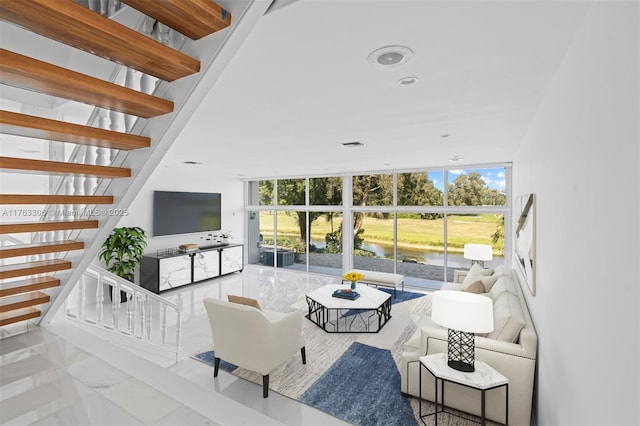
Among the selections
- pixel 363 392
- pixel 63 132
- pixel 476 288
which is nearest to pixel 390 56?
pixel 63 132

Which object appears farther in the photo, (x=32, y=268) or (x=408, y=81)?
(x=32, y=268)

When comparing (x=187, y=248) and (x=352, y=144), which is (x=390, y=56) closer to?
(x=352, y=144)

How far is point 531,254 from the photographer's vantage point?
259 cm

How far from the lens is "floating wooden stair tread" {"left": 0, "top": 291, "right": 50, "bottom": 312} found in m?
2.58

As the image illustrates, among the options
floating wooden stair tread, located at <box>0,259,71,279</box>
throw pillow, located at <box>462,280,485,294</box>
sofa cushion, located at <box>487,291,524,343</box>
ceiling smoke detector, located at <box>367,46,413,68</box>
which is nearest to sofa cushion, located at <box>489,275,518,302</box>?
throw pillow, located at <box>462,280,485,294</box>

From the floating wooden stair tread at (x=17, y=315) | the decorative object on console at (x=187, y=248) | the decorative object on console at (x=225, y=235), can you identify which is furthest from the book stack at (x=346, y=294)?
the decorative object on console at (x=225, y=235)

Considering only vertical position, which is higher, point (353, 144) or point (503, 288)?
point (353, 144)

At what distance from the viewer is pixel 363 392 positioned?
3.01 metres

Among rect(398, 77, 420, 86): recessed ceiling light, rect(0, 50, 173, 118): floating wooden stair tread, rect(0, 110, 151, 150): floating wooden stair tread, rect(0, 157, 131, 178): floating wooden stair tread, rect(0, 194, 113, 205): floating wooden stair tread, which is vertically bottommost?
rect(0, 194, 113, 205): floating wooden stair tread

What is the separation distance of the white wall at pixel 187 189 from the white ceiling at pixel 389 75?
3523 millimetres

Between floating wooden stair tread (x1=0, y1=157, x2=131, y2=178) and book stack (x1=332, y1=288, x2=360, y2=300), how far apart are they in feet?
11.9

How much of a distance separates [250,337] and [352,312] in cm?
262

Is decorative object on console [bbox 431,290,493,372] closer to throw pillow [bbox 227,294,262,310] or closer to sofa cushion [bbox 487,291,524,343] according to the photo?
sofa cushion [bbox 487,291,524,343]

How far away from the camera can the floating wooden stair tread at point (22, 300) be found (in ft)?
8.45
